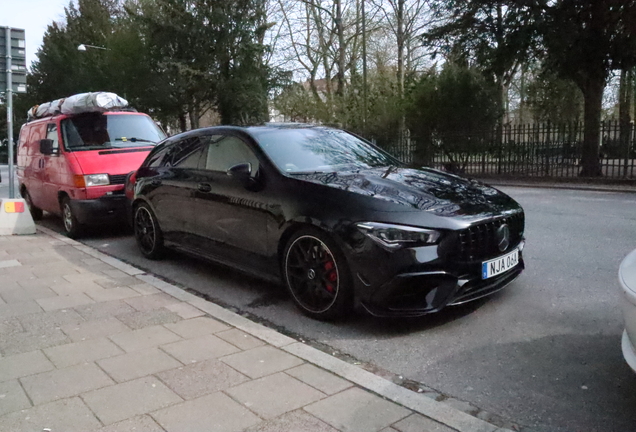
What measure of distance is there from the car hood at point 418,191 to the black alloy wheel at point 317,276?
18.4 inches

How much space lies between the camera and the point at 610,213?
32.7 feet

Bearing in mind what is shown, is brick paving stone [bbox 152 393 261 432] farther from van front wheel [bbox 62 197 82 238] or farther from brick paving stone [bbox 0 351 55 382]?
van front wheel [bbox 62 197 82 238]

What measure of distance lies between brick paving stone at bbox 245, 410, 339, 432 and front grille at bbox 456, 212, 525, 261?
1.76 metres

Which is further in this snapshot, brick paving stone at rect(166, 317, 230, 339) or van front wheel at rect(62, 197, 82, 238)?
van front wheel at rect(62, 197, 82, 238)

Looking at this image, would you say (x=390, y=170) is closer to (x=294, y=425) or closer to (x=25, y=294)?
(x=294, y=425)

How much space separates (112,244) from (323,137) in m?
4.27

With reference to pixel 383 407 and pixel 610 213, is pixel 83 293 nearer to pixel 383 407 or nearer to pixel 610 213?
pixel 383 407

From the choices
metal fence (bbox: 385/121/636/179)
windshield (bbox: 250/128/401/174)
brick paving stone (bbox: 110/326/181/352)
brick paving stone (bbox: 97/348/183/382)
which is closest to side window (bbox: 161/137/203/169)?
windshield (bbox: 250/128/401/174)

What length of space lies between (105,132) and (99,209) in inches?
63.8

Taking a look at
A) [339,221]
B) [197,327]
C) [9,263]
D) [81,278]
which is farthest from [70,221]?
[339,221]

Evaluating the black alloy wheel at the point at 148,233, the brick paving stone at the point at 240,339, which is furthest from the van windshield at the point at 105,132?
the brick paving stone at the point at 240,339

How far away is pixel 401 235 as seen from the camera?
420 cm

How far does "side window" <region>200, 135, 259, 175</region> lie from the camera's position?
5.60 metres

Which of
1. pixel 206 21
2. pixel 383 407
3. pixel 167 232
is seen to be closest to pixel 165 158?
pixel 167 232
